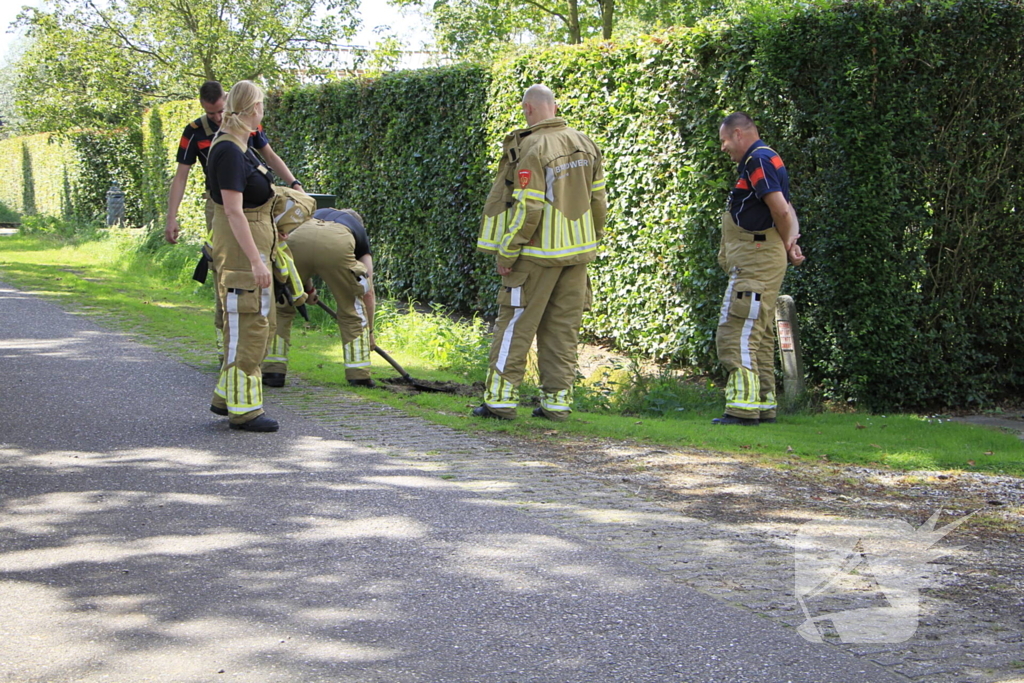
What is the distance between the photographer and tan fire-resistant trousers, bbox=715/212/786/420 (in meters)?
7.44

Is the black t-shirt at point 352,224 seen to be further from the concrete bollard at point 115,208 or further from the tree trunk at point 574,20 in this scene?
the tree trunk at point 574,20

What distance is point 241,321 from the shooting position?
6391 millimetres

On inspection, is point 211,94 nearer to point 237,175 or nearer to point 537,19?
point 237,175

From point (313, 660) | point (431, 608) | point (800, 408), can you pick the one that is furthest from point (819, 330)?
point (313, 660)

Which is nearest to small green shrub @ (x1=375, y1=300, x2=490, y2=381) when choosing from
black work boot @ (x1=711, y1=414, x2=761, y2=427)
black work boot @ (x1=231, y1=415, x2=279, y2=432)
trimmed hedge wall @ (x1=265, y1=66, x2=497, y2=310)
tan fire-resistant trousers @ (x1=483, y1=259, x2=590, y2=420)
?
trimmed hedge wall @ (x1=265, y1=66, x2=497, y2=310)

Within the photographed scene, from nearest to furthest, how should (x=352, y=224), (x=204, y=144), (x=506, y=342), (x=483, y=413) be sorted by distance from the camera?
(x=506, y=342) → (x=483, y=413) → (x=204, y=144) → (x=352, y=224)

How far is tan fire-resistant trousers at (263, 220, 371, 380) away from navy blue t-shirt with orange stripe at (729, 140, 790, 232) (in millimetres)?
2982

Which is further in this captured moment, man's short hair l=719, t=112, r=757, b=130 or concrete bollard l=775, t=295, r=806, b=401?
concrete bollard l=775, t=295, r=806, b=401

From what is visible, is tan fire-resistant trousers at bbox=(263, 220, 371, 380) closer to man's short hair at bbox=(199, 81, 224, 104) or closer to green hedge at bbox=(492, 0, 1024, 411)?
man's short hair at bbox=(199, 81, 224, 104)

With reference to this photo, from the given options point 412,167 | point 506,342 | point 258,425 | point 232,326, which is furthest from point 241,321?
point 412,167

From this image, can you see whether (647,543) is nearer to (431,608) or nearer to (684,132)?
(431,608)

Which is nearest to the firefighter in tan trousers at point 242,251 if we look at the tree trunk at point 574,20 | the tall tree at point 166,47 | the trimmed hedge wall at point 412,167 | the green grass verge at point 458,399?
the green grass verge at point 458,399

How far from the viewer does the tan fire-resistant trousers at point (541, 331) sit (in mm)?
6984

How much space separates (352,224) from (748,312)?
10.6ft
